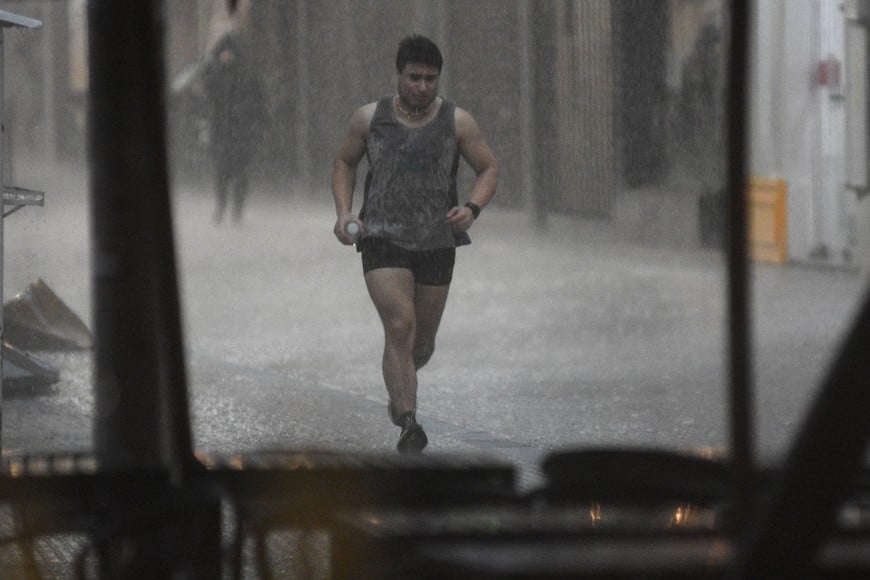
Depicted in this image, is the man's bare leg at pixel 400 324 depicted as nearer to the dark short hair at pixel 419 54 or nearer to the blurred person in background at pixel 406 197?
the blurred person in background at pixel 406 197

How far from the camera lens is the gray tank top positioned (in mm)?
5797

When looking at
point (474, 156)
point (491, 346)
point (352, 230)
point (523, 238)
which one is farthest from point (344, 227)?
point (523, 238)

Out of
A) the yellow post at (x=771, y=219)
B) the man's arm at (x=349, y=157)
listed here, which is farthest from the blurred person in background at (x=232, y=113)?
the man's arm at (x=349, y=157)

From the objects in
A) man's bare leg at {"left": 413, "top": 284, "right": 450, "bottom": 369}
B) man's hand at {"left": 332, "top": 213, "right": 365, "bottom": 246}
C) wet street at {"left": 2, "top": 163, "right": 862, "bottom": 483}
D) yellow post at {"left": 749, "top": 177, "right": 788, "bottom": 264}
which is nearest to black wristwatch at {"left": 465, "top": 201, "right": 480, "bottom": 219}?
man's bare leg at {"left": 413, "top": 284, "right": 450, "bottom": 369}

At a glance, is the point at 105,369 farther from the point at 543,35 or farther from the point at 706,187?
the point at 543,35

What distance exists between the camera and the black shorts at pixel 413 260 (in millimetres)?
5805

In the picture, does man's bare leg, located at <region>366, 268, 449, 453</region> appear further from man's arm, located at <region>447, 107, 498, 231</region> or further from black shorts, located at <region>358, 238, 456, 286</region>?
man's arm, located at <region>447, 107, 498, 231</region>

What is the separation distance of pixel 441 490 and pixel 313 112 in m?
18.7

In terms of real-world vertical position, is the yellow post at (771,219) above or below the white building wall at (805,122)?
below

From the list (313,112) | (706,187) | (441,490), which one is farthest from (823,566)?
(313,112)

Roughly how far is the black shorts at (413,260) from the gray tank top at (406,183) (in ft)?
0.09

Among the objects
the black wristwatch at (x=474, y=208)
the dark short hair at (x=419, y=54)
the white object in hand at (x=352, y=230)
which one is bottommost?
the white object in hand at (x=352, y=230)

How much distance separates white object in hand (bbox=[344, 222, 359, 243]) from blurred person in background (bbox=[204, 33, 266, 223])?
39.4 ft

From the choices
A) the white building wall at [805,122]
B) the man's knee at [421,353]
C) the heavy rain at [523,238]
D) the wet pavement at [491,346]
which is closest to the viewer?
the man's knee at [421,353]
